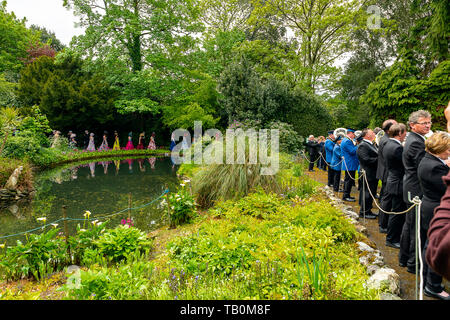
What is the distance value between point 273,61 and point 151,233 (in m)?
18.4

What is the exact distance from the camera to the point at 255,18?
19.8 metres

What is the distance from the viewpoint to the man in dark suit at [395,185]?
4.13 meters

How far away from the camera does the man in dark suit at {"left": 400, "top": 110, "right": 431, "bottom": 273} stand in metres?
3.43

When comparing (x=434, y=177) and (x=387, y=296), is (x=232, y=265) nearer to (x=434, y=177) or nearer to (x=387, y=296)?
(x=387, y=296)

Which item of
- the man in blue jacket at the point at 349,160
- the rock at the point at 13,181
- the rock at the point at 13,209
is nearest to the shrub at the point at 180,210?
the man in blue jacket at the point at 349,160

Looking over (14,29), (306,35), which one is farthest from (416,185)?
(14,29)

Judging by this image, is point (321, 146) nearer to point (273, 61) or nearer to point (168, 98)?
point (273, 61)

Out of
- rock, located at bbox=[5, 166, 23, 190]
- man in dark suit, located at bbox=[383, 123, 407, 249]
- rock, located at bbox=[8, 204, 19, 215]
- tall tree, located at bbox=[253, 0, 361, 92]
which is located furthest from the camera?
tall tree, located at bbox=[253, 0, 361, 92]

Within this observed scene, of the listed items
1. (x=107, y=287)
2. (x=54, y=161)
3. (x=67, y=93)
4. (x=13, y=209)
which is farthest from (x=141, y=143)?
(x=107, y=287)

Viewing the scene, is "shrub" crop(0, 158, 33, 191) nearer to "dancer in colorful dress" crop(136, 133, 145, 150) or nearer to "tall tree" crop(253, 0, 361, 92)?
"dancer in colorful dress" crop(136, 133, 145, 150)

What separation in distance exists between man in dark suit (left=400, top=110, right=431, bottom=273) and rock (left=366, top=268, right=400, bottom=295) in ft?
2.56

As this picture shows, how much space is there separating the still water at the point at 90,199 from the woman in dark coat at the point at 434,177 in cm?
492

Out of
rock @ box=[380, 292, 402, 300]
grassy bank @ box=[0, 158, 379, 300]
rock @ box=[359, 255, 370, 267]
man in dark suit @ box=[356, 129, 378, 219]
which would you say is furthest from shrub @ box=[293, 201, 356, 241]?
man in dark suit @ box=[356, 129, 378, 219]
